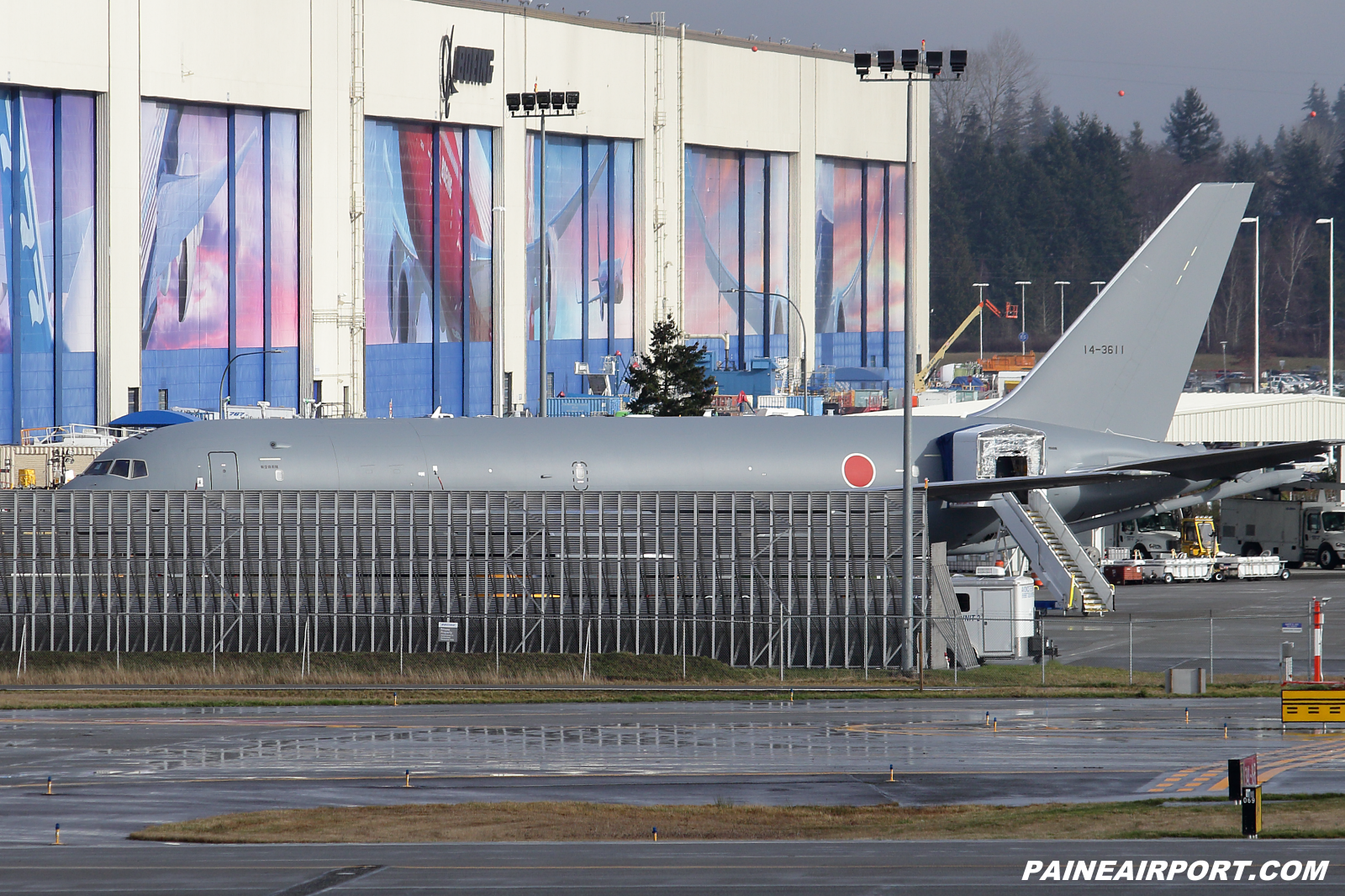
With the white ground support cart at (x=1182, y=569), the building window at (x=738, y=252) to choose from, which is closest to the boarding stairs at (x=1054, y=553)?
the white ground support cart at (x=1182, y=569)

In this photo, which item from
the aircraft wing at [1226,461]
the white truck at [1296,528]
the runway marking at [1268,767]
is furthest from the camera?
the white truck at [1296,528]

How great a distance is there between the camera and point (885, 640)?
4478cm

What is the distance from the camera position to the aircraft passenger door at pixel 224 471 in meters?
50.1

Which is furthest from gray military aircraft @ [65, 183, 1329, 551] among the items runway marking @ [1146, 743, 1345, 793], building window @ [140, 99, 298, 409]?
building window @ [140, 99, 298, 409]

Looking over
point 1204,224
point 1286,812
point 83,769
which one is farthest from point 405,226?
point 1286,812

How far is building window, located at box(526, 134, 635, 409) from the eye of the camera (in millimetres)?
120562

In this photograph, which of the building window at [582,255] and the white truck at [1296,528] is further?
the building window at [582,255]

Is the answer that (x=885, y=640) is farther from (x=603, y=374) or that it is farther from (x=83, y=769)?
(x=603, y=374)

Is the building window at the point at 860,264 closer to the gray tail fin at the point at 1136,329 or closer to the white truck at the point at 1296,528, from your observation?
the white truck at the point at 1296,528

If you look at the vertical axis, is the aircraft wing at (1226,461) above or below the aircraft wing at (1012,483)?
above

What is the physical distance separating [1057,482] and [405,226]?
65552 millimetres

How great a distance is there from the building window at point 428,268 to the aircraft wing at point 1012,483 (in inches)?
2339

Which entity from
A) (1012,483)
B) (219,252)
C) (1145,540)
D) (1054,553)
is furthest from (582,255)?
(1012,483)

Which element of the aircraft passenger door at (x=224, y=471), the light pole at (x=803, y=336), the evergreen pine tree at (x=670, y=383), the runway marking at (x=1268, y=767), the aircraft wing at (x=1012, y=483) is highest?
the light pole at (x=803, y=336)
